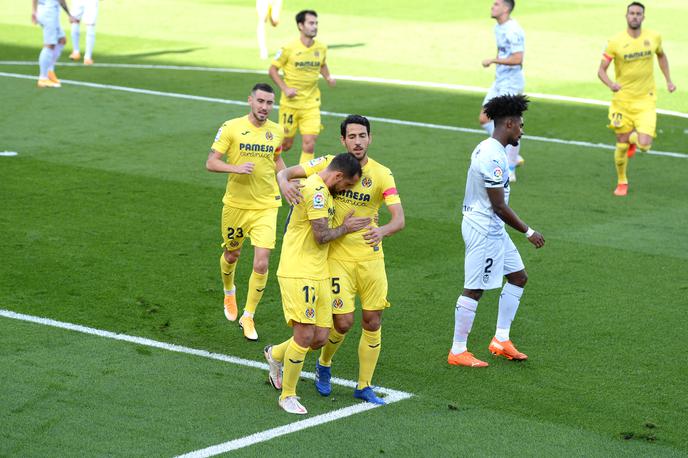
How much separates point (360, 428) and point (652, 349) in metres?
3.49

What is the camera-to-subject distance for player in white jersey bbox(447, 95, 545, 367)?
10.2 metres

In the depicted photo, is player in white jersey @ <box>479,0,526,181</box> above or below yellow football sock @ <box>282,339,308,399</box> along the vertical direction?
above

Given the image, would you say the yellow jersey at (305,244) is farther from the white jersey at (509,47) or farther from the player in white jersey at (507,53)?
the white jersey at (509,47)

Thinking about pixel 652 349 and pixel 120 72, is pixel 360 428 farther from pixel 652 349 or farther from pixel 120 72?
pixel 120 72

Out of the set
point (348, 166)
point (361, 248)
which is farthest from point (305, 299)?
point (348, 166)

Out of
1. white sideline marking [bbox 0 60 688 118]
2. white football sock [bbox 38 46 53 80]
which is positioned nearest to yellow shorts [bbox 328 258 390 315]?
white sideline marking [bbox 0 60 688 118]

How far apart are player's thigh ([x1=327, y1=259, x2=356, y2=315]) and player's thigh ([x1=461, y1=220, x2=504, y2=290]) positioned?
1571mm

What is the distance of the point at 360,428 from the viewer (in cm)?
902

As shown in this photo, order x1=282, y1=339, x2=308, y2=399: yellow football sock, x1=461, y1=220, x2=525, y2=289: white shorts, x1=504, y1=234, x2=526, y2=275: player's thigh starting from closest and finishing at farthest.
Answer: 1. x1=282, y1=339, x2=308, y2=399: yellow football sock
2. x1=461, y1=220, x2=525, y2=289: white shorts
3. x1=504, y1=234, x2=526, y2=275: player's thigh

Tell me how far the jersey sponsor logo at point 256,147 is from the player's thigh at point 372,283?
2.57 meters

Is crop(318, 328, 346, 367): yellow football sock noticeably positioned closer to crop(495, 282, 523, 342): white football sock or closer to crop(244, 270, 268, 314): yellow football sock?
crop(244, 270, 268, 314): yellow football sock

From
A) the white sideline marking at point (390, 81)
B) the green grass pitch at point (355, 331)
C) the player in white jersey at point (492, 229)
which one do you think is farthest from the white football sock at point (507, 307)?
the white sideline marking at point (390, 81)

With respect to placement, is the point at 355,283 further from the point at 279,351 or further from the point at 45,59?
the point at 45,59

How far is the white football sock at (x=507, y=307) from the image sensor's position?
10828 millimetres
